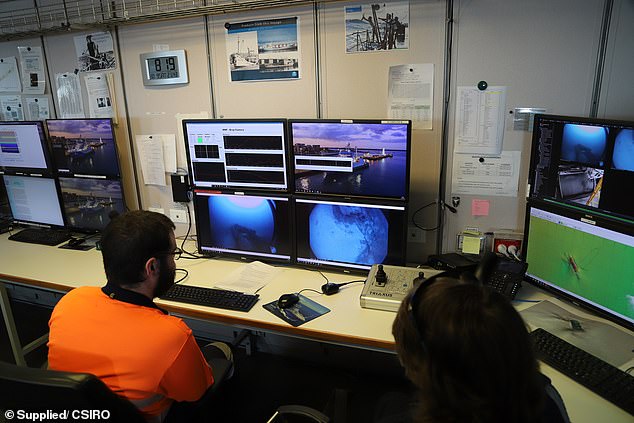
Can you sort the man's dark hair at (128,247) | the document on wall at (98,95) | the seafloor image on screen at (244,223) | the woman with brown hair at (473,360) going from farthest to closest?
the document on wall at (98,95) < the seafloor image on screen at (244,223) < the man's dark hair at (128,247) < the woman with brown hair at (473,360)

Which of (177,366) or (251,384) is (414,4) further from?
(251,384)

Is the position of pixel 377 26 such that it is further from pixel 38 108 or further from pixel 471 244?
pixel 38 108

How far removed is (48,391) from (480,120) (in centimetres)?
189

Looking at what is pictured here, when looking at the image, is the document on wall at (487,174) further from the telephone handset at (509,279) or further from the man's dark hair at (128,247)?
the man's dark hair at (128,247)

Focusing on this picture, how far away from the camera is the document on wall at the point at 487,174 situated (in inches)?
77.5

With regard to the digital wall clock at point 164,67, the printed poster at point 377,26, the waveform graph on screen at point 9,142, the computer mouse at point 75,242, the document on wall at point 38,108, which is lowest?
the computer mouse at point 75,242

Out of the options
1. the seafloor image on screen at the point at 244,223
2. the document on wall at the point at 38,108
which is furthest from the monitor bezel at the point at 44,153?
the seafloor image on screen at the point at 244,223

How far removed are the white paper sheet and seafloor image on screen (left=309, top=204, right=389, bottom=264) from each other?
0.26 m

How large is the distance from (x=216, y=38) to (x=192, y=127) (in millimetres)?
526

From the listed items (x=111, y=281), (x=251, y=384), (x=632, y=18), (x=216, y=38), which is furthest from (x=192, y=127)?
(x=632, y=18)

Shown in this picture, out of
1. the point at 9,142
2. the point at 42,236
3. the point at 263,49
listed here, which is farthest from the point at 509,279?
the point at 9,142

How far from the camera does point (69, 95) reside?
2807 mm

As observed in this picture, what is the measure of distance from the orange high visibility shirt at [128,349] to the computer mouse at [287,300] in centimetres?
50

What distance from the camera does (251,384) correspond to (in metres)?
2.47
